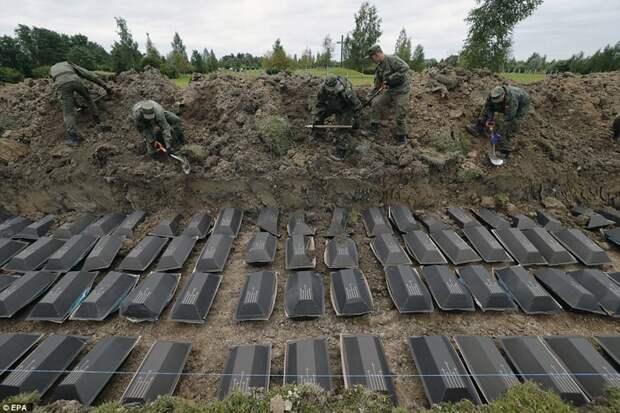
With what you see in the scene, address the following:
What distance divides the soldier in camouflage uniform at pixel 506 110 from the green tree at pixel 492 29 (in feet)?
26.0

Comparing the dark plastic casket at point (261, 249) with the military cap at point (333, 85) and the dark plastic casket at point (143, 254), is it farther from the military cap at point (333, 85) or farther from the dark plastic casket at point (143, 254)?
the military cap at point (333, 85)

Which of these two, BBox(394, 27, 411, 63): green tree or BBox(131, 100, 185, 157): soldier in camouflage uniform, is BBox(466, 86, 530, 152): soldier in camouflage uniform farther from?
BBox(394, 27, 411, 63): green tree

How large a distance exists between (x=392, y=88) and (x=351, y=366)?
6.06 meters

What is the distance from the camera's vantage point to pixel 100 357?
332 cm

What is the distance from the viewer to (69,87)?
21.6ft

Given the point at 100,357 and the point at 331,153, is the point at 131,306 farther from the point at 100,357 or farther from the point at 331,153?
the point at 331,153

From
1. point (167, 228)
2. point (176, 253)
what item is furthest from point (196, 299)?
point (167, 228)

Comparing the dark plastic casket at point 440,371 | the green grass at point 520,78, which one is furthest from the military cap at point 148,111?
the green grass at point 520,78

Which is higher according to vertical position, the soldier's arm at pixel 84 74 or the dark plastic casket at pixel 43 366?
the soldier's arm at pixel 84 74

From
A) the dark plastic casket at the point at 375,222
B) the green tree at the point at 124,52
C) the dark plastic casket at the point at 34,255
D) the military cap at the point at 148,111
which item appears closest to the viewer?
the dark plastic casket at the point at 34,255

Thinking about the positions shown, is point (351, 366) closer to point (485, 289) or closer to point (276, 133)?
point (485, 289)

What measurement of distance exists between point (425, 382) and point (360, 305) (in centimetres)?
118

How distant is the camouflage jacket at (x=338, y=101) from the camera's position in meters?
6.22

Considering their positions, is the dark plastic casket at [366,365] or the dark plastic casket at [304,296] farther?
the dark plastic casket at [304,296]
